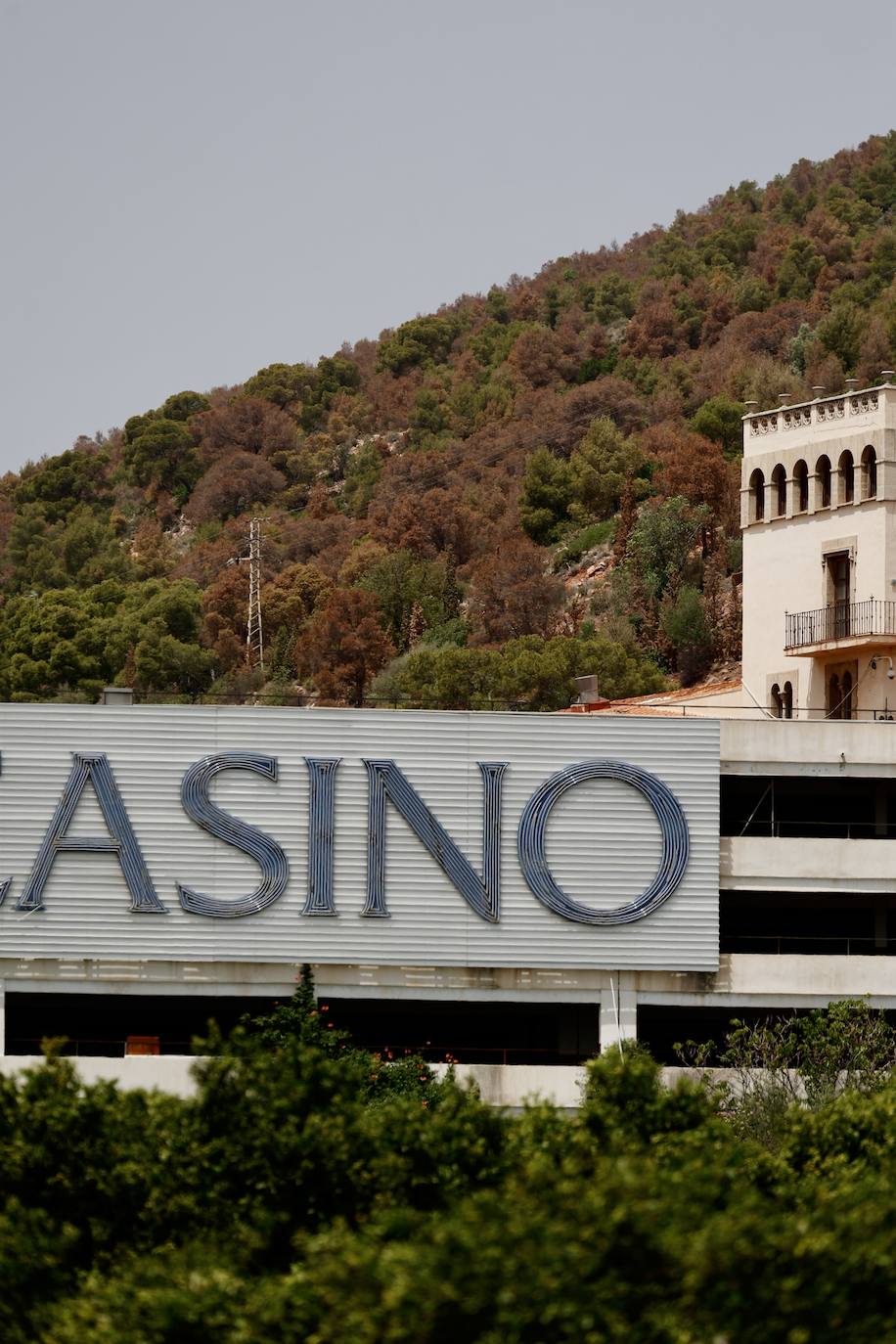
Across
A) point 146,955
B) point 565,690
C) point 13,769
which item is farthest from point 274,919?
point 565,690

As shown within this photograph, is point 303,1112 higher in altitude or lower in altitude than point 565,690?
lower

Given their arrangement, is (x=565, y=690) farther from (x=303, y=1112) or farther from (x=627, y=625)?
(x=303, y=1112)

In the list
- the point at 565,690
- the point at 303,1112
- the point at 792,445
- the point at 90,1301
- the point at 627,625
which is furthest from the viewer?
the point at 627,625

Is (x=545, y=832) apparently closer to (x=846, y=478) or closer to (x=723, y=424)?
(x=846, y=478)

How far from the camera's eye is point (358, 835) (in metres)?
59.8

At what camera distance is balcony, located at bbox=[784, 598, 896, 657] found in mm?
68062

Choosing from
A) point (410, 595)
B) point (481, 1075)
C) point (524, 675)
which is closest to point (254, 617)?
point (410, 595)

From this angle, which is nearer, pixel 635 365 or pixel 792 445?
pixel 792 445

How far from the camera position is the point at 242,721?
196ft

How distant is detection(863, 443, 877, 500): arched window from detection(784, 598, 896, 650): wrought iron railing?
311 centimetres

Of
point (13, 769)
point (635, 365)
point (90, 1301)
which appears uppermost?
point (635, 365)

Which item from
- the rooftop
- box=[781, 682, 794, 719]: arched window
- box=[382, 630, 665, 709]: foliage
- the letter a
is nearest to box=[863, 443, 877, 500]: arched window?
the rooftop

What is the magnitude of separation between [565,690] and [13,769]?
39037mm

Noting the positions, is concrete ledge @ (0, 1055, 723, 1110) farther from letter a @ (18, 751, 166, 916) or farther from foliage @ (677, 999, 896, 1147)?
letter a @ (18, 751, 166, 916)
